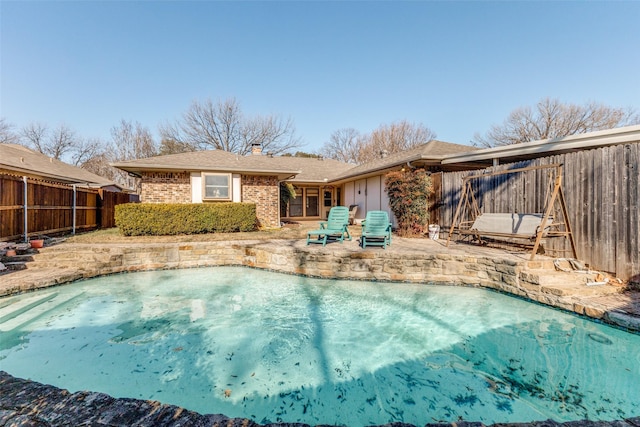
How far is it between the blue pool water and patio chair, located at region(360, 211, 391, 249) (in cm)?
192

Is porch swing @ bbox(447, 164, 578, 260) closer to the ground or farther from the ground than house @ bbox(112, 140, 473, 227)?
closer to the ground

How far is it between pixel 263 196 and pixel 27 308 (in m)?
8.21

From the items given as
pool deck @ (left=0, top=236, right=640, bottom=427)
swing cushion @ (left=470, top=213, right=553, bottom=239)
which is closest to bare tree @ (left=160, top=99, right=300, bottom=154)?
pool deck @ (left=0, top=236, right=640, bottom=427)

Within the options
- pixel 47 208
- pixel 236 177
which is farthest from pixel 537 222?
pixel 47 208

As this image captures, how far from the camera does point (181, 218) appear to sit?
9.26m

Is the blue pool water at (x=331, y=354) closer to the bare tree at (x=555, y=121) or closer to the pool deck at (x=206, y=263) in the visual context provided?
the pool deck at (x=206, y=263)

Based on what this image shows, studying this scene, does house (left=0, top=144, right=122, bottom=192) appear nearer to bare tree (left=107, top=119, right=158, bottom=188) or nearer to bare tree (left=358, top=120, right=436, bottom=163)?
bare tree (left=107, top=119, right=158, bottom=188)

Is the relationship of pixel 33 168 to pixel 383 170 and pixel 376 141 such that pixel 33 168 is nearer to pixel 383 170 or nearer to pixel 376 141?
pixel 383 170

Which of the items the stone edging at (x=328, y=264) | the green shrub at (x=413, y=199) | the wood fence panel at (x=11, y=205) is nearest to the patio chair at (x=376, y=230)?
the stone edging at (x=328, y=264)

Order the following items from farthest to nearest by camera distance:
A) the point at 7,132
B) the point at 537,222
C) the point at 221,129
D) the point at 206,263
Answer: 1. the point at 7,132
2. the point at 221,129
3. the point at 206,263
4. the point at 537,222

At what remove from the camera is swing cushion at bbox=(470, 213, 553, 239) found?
5391mm

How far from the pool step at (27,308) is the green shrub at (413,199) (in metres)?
8.44

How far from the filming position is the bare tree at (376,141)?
27500 mm

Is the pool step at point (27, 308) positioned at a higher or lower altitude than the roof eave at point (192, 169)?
lower
